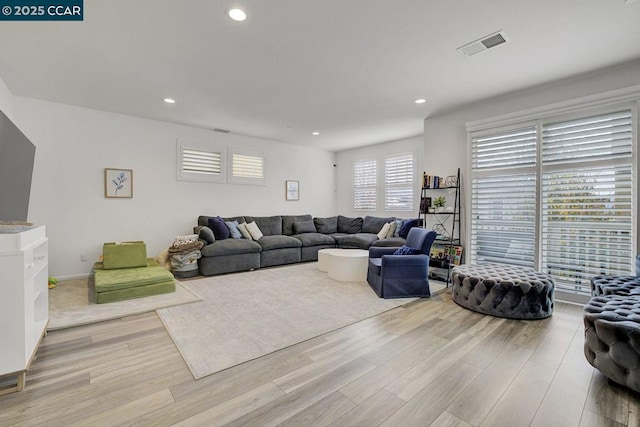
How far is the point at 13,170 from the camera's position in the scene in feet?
8.44

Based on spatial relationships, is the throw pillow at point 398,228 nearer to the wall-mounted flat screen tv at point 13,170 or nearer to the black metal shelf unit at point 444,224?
the black metal shelf unit at point 444,224

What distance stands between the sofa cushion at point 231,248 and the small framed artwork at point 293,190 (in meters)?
2.20

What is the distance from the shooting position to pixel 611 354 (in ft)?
6.05

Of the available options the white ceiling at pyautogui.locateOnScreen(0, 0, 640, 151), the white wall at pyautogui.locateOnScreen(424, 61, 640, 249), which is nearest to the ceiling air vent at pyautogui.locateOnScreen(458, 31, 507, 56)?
the white ceiling at pyautogui.locateOnScreen(0, 0, 640, 151)

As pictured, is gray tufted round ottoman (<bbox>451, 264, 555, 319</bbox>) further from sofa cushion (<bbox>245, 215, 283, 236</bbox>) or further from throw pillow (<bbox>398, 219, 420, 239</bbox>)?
sofa cushion (<bbox>245, 215, 283, 236</bbox>)

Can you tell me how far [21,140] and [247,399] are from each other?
123 inches

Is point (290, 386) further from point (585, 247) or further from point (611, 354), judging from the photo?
point (585, 247)

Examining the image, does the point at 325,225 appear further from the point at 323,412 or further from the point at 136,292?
the point at 323,412

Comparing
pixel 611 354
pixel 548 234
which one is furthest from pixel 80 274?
pixel 548 234

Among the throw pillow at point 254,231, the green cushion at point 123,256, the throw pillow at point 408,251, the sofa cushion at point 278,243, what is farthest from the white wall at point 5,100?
the throw pillow at point 408,251

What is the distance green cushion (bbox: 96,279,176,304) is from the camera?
10.8 feet

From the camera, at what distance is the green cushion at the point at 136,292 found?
3.30 m

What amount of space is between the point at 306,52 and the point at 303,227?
4.25 m

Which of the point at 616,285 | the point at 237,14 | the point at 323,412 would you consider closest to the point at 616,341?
the point at 616,285
